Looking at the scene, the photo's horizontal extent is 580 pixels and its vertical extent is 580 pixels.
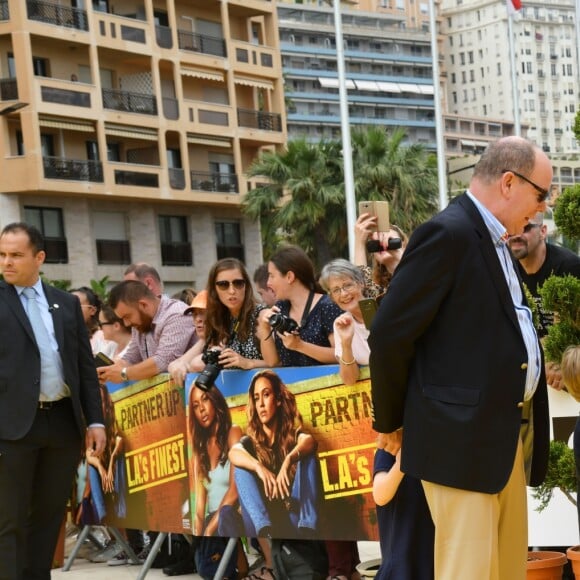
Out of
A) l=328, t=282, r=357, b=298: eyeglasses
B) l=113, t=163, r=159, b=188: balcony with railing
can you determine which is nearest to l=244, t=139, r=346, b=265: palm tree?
l=113, t=163, r=159, b=188: balcony with railing

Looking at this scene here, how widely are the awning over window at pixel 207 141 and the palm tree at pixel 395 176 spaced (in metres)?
12.0

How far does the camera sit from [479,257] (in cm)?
448

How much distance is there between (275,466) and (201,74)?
49556 millimetres

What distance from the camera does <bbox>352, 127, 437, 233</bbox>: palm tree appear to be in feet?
140

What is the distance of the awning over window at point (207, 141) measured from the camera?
180ft

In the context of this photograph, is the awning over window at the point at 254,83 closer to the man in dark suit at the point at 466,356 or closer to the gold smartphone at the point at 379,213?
the gold smartphone at the point at 379,213

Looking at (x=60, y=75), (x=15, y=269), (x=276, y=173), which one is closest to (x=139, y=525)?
(x=15, y=269)

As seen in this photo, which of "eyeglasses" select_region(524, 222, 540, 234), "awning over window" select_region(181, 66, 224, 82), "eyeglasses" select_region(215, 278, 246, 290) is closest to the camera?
"eyeglasses" select_region(524, 222, 540, 234)

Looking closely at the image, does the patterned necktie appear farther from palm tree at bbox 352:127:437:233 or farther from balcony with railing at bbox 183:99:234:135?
balcony with railing at bbox 183:99:234:135

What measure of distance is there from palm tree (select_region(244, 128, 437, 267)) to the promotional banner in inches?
1325

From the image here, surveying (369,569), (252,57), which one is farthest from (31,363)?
(252,57)

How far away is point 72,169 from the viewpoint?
4884 cm

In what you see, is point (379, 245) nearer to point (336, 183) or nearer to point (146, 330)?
point (146, 330)

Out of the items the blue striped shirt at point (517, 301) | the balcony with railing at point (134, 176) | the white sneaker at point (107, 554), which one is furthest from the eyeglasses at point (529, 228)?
the balcony with railing at point (134, 176)
